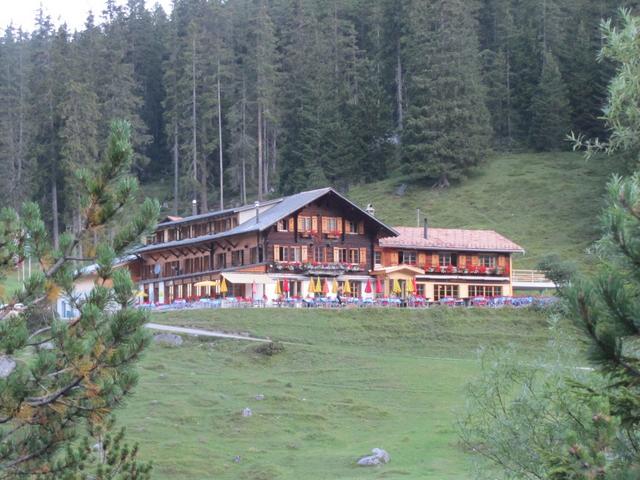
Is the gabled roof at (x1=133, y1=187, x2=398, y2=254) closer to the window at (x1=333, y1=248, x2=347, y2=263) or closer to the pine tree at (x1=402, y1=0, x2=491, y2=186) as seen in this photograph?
the window at (x1=333, y1=248, x2=347, y2=263)

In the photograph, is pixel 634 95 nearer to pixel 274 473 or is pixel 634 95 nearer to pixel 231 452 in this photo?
pixel 274 473

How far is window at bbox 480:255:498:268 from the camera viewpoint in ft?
230

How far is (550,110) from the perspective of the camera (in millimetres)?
93062

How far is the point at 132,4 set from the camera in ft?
417

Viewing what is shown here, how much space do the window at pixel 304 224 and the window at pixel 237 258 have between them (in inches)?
147

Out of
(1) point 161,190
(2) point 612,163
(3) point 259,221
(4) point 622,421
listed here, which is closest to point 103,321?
(4) point 622,421

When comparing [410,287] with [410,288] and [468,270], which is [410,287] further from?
[468,270]

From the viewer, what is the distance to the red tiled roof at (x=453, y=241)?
2726 inches

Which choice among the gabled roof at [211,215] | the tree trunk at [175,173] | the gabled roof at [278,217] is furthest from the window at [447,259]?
the tree trunk at [175,173]

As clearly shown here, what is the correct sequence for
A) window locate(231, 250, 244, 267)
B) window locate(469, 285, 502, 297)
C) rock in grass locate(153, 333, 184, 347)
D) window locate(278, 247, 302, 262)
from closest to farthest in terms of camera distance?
rock in grass locate(153, 333, 184, 347) < window locate(278, 247, 302, 262) < window locate(231, 250, 244, 267) < window locate(469, 285, 502, 297)

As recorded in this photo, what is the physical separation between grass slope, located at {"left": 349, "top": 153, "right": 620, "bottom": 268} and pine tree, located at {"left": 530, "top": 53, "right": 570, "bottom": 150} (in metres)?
1.42

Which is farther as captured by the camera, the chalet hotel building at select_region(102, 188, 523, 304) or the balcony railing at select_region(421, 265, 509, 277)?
the balcony railing at select_region(421, 265, 509, 277)

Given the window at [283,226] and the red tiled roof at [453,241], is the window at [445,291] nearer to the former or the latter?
the red tiled roof at [453,241]

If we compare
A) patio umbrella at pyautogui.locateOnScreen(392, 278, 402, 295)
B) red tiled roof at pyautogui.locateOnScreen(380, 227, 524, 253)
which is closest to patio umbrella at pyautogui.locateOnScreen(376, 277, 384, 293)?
patio umbrella at pyautogui.locateOnScreen(392, 278, 402, 295)
